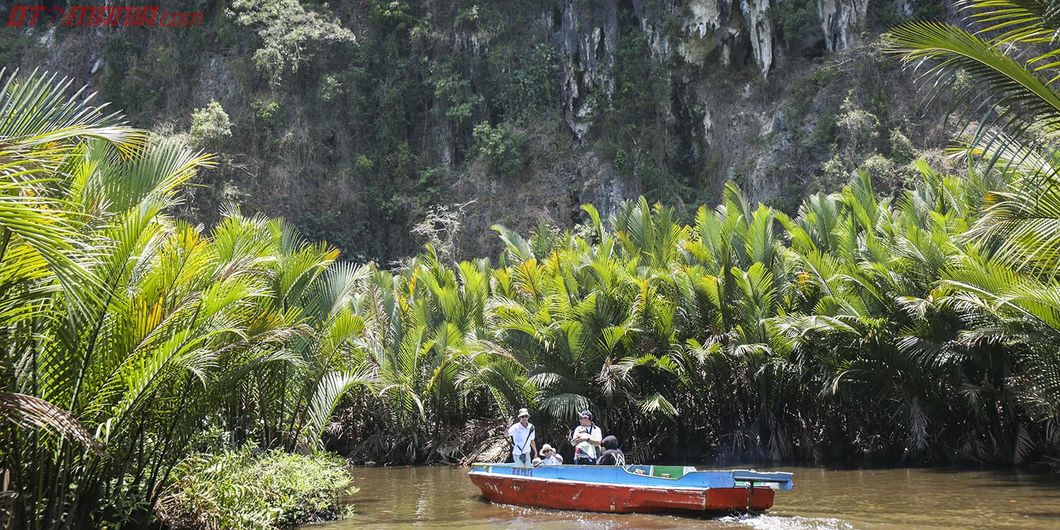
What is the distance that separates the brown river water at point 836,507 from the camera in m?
10.9

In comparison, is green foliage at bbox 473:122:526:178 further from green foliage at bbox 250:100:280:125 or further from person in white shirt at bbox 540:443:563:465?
person in white shirt at bbox 540:443:563:465

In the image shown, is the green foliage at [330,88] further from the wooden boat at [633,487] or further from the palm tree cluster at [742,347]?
the wooden boat at [633,487]

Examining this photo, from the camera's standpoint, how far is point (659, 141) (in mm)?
35281

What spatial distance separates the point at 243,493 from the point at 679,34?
28571 mm

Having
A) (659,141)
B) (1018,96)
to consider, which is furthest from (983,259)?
(659,141)

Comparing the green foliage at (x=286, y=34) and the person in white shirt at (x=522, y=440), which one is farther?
the green foliage at (x=286, y=34)

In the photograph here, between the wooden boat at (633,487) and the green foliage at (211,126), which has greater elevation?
the green foliage at (211,126)

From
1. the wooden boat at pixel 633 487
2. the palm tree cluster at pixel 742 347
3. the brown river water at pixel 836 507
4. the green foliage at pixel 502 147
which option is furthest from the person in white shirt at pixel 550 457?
the green foliage at pixel 502 147

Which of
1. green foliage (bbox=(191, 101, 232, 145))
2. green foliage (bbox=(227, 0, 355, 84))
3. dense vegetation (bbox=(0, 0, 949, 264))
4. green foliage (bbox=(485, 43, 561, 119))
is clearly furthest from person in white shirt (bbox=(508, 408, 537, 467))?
green foliage (bbox=(227, 0, 355, 84))

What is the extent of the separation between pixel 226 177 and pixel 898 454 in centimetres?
2891

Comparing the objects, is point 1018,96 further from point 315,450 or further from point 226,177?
point 226,177

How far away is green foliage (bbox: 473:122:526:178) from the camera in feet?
121

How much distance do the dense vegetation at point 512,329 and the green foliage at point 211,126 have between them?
1579 cm

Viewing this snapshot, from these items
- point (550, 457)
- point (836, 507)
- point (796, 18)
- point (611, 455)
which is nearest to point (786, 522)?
point (836, 507)
